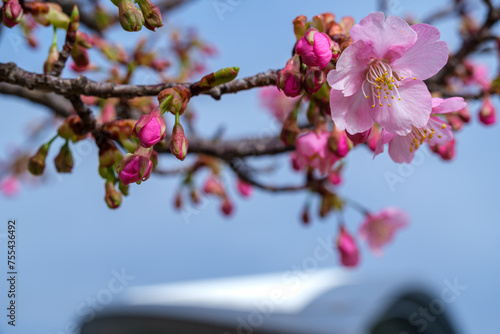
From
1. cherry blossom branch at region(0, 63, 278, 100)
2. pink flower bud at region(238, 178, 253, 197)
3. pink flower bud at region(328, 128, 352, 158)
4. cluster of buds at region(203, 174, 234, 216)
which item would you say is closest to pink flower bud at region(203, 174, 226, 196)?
cluster of buds at region(203, 174, 234, 216)

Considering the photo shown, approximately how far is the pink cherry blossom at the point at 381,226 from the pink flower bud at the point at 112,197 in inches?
62.6

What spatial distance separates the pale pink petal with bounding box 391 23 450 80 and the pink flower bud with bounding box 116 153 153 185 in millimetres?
597

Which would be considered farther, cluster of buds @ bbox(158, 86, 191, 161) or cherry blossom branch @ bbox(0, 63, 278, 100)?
cherry blossom branch @ bbox(0, 63, 278, 100)

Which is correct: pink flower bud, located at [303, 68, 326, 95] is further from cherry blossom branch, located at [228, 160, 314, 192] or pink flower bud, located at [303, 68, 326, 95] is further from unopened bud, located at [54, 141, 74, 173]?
cherry blossom branch, located at [228, 160, 314, 192]

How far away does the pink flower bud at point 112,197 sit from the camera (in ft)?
3.57

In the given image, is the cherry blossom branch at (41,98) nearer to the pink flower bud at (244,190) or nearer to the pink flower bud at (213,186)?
the pink flower bud at (213,186)

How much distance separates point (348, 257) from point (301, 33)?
1.40 meters

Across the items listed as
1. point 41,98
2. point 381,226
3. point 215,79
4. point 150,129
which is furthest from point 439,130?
point 41,98

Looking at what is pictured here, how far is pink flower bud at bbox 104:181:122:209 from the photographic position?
1.09 m

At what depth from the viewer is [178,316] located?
6.90m

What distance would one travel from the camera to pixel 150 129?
90 centimetres

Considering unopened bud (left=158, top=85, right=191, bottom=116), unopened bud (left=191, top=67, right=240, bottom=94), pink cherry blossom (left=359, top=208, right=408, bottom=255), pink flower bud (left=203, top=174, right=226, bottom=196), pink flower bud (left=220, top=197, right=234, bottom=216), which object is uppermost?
unopened bud (left=191, top=67, right=240, bottom=94)

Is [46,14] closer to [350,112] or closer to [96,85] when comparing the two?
[96,85]

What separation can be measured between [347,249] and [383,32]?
4.72 ft
